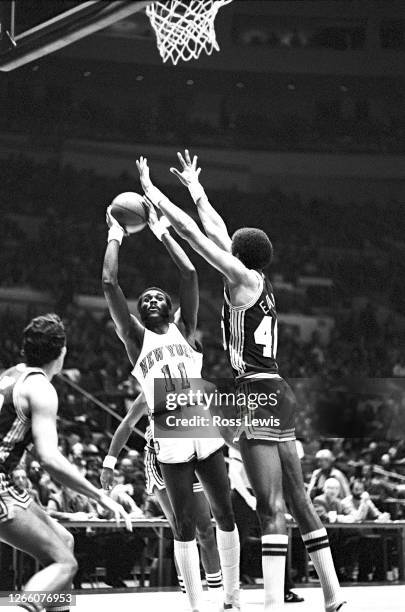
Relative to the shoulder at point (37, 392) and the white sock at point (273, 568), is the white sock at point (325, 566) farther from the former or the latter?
the shoulder at point (37, 392)

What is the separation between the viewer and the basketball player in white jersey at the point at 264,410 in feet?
15.1

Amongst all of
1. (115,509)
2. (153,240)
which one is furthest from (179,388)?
(153,240)

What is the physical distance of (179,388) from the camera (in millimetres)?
5465

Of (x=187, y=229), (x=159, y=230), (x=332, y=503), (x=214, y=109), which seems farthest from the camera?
(x=214, y=109)

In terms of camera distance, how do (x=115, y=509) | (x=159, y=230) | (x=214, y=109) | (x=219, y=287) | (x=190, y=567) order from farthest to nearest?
(x=214, y=109) → (x=219, y=287) → (x=159, y=230) → (x=190, y=567) → (x=115, y=509)

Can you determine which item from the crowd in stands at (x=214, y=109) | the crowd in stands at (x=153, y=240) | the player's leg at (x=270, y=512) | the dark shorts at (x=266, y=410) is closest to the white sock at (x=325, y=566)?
the player's leg at (x=270, y=512)

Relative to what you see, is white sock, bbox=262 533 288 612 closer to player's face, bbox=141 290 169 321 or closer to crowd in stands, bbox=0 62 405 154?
player's face, bbox=141 290 169 321

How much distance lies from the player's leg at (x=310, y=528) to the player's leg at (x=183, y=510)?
58 centimetres

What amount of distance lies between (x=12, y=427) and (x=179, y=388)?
1.48 meters

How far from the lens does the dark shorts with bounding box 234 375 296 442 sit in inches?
187

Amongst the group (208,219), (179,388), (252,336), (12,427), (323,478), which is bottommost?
(12,427)

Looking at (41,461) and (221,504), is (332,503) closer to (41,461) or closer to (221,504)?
(221,504)

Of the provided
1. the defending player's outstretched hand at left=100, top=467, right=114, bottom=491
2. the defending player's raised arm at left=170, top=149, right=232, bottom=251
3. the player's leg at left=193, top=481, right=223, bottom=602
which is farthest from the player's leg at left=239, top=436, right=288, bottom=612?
the defending player's outstretched hand at left=100, top=467, right=114, bottom=491

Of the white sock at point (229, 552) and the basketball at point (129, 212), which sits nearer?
the white sock at point (229, 552)
